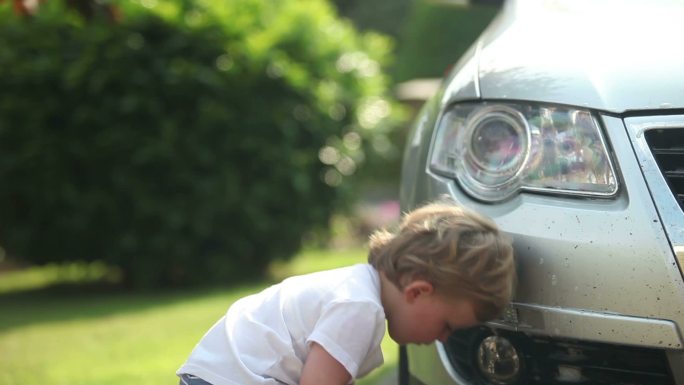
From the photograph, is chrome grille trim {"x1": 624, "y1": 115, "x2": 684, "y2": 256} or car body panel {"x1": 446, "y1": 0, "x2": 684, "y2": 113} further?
car body panel {"x1": 446, "y1": 0, "x2": 684, "y2": 113}

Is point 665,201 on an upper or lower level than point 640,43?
lower

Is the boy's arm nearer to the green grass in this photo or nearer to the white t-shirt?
the white t-shirt

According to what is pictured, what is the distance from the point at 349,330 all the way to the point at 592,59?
916mm

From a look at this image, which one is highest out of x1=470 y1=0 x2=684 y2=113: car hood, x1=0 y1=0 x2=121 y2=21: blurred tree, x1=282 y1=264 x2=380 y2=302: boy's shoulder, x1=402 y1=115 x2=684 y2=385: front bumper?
x1=0 y1=0 x2=121 y2=21: blurred tree

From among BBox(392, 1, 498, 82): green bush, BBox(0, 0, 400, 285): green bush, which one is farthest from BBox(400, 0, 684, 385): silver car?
BBox(392, 1, 498, 82): green bush

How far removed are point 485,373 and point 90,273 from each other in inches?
233

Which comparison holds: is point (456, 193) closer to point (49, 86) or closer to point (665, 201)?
point (665, 201)

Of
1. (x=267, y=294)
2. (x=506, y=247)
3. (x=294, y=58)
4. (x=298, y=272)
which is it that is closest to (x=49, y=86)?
(x=294, y=58)

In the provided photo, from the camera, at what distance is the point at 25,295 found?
727 cm

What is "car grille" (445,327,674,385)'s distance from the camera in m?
2.30

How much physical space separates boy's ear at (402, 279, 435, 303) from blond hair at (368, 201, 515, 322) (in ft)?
0.03

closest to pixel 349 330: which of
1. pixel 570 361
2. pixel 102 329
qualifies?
pixel 570 361

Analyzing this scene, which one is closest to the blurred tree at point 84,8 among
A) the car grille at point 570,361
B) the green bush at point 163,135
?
the green bush at point 163,135

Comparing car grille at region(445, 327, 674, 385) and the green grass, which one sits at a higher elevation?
the green grass
